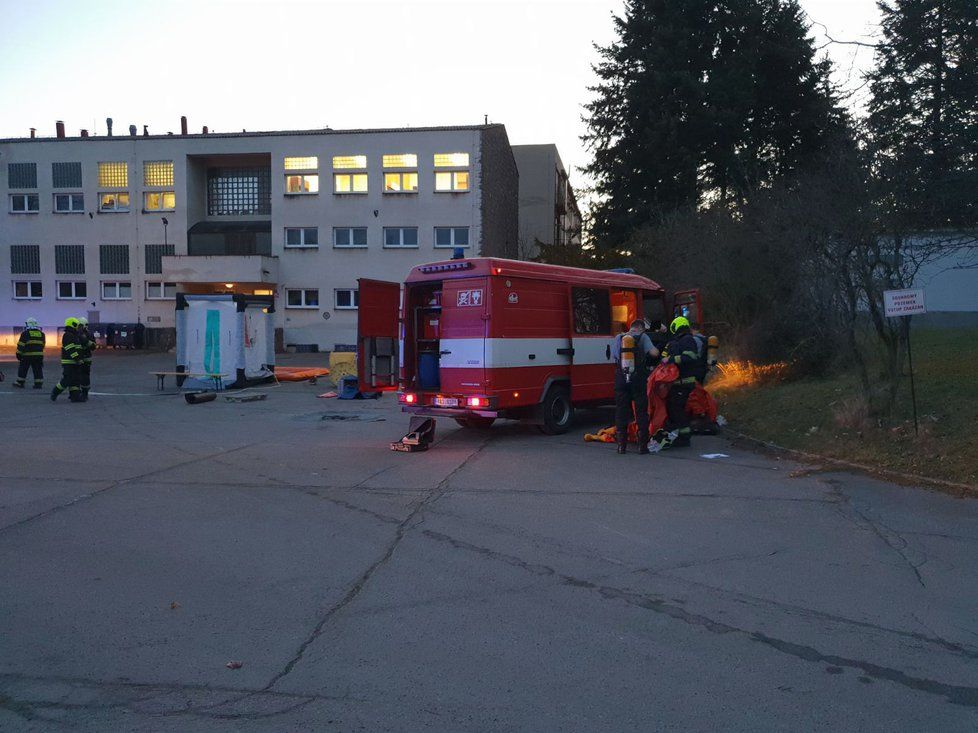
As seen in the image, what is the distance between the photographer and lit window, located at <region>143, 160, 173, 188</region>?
4316 centimetres

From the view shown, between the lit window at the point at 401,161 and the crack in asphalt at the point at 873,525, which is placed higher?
the lit window at the point at 401,161

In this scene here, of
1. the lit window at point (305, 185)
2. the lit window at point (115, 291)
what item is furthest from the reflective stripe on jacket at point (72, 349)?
the lit window at point (115, 291)

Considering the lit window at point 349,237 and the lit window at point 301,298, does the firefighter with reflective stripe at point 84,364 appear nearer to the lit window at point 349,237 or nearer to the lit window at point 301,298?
the lit window at point 301,298

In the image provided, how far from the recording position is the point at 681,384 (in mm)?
12070

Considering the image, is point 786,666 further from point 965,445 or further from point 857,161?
point 857,161

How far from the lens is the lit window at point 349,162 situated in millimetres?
41375

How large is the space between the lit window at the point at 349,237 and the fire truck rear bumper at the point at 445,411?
98.7ft

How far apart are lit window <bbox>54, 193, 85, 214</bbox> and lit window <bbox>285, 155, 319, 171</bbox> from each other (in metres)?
11.7

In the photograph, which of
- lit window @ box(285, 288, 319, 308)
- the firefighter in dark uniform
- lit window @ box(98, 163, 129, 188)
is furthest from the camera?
lit window @ box(98, 163, 129, 188)

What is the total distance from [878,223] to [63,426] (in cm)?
1374

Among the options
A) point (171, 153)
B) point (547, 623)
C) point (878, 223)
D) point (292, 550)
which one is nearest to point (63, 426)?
point (292, 550)

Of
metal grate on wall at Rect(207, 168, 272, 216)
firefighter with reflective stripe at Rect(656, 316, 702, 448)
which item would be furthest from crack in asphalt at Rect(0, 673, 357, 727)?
metal grate on wall at Rect(207, 168, 272, 216)

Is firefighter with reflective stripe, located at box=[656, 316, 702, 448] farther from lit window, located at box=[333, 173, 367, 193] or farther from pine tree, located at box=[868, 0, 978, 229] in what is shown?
lit window, located at box=[333, 173, 367, 193]

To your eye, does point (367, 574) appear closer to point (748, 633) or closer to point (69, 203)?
point (748, 633)
